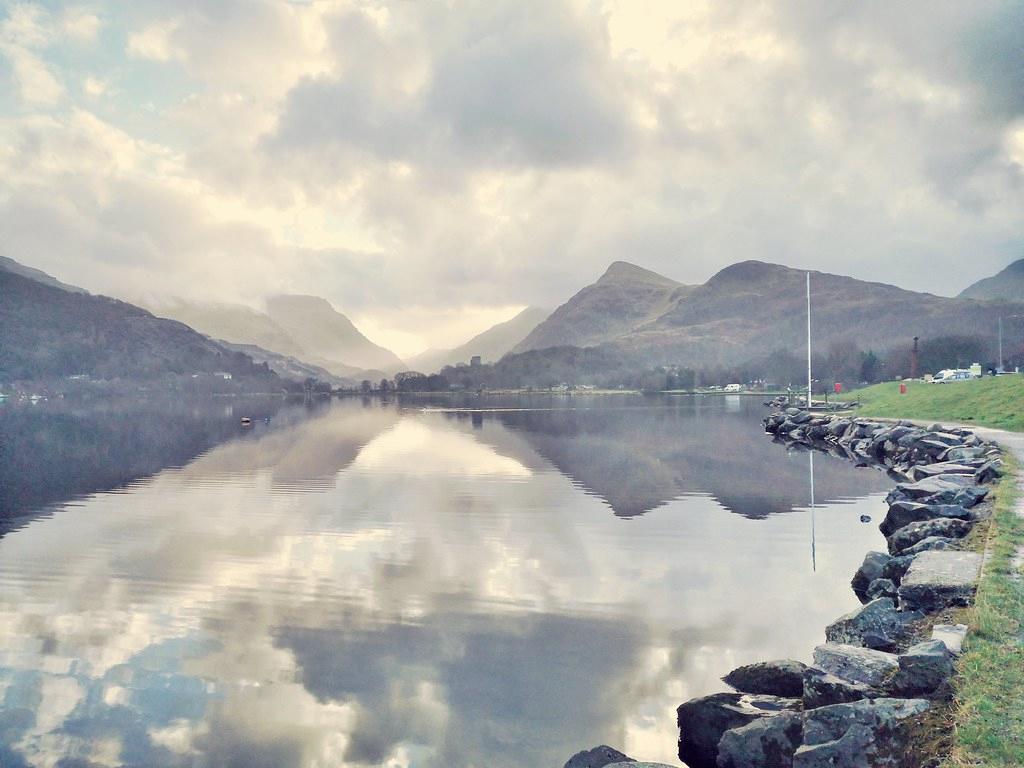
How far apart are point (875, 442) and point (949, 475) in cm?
2689

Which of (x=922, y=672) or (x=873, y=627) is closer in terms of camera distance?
(x=922, y=672)

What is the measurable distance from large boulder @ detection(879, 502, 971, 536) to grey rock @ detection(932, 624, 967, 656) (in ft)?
40.4

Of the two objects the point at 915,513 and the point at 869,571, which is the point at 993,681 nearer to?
the point at 869,571

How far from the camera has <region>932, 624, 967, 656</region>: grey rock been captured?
11.1 m

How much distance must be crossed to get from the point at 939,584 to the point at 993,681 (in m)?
4.86

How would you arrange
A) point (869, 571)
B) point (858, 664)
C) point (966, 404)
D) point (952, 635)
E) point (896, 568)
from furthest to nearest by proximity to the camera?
point (966, 404), point (869, 571), point (896, 568), point (952, 635), point (858, 664)

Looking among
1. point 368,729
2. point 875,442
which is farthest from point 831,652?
point 875,442

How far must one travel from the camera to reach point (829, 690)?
1062 centimetres

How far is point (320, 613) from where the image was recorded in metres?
18.7

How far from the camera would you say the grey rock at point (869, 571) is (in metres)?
19.4

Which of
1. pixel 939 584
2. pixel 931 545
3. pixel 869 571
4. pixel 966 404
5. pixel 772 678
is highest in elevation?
pixel 966 404

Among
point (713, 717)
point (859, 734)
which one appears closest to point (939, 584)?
point (713, 717)

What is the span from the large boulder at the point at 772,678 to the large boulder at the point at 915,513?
500 inches

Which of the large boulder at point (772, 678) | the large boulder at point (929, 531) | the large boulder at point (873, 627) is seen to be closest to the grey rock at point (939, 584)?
the large boulder at point (873, 627)
